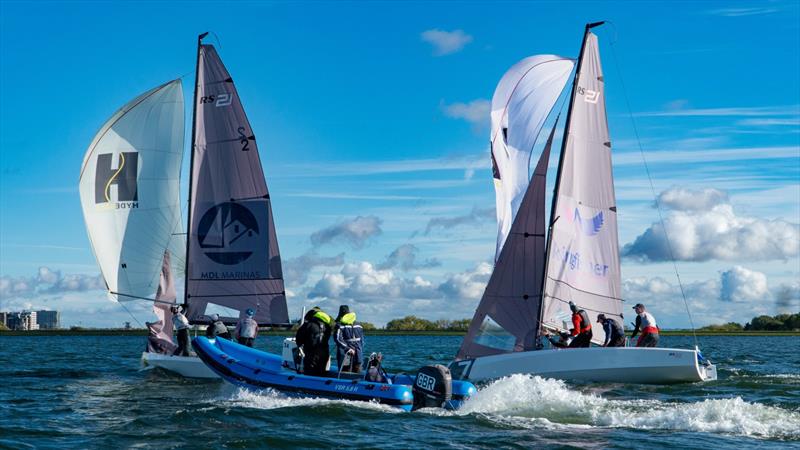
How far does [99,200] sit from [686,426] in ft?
68.6

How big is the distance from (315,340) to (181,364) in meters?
8.37

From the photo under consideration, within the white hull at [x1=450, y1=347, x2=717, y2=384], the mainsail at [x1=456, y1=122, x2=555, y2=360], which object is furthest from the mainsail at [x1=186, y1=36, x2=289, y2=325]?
the white hull at [x1=450, y1=347, x2=717, y2=384]

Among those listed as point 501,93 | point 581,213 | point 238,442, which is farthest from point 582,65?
point 238,442

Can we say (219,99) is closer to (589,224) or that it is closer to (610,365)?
(589,224)

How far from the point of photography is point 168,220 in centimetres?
2998

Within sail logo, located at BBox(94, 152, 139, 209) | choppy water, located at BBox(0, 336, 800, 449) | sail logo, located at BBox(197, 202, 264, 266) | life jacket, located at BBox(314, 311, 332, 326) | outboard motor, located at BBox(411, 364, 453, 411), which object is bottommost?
choppy water, located at BBox(0, 336, 800, 449)

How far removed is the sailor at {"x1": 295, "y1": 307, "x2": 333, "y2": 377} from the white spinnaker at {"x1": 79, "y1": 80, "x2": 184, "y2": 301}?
417 inches

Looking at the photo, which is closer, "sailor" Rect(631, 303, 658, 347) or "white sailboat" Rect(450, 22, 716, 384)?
"white sailboat" Rect(450, 22, 716, 384)

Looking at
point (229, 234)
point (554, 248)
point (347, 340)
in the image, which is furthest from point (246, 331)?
point (554, 248)

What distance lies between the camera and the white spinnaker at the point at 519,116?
94.8ft

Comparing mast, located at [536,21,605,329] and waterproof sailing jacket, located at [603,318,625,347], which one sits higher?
mast, located at [536,21,605,329]

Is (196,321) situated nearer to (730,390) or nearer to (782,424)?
(730,390)

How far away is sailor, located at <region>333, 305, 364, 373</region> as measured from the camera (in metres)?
20.5

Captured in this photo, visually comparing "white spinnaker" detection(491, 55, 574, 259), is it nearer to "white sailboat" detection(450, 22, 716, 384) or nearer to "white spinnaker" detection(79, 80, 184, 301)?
"white sailboat" detection(450, 22, 716, 384)
